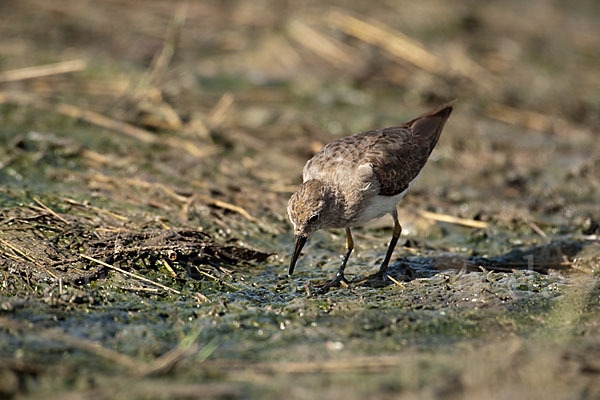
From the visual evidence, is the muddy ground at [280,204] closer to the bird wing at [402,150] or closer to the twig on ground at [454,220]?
the twig on ground at [454,220]

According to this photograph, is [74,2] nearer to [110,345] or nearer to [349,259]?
[349,259]

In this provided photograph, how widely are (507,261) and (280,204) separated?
7.38ft

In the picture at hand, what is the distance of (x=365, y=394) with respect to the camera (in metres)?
3.52

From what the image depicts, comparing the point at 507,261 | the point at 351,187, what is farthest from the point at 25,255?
the point at 507,261

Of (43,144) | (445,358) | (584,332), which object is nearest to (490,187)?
(584,332)

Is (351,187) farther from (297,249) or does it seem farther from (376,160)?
(297,249)

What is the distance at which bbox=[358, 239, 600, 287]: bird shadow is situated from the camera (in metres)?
5.80

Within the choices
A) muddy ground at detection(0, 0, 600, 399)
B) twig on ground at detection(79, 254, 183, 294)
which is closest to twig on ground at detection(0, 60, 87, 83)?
muddy ground at detection(0, 0, 600, 399)

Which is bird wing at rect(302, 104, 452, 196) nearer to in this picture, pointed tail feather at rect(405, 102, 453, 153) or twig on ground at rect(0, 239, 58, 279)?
pointed tail feather at rect(405, 102, 453, 153)

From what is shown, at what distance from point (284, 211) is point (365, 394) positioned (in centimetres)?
351

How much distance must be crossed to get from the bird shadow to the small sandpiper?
0.19 meters

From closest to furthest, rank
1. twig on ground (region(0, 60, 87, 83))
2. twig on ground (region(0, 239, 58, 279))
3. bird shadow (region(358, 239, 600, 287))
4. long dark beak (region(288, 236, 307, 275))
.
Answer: twig on ground (region(0, 239, 58, 279)) → long dark beak (region(288, 236, 307, 275)) → bird shadow (region(358, 239, 600, 287)) → twig on ground (region(0, 60, 87, 83))

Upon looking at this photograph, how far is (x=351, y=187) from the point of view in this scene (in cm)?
573

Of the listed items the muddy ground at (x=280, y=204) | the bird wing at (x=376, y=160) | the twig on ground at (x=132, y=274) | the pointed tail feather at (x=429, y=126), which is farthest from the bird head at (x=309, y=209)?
the pointed tail feather at (x=429, y=126)
